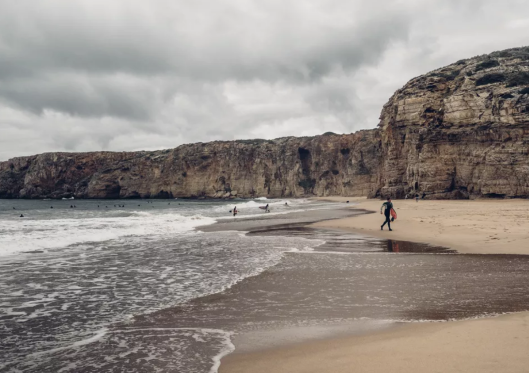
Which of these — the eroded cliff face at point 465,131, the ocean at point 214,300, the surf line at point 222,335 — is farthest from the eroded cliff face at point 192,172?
the surf line at point 222,335

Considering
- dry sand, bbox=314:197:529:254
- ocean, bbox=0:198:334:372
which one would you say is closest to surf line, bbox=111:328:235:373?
ocean, bbox=0:198:334:372

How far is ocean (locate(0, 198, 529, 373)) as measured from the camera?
438 centimetres

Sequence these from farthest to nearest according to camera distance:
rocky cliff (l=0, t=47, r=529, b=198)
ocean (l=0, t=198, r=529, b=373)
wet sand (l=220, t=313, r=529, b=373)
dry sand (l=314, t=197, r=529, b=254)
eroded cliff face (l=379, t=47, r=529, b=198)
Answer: rocky cliff (l=0, t=47, r=529, b=198) → eroded cliff face (l=379, t=47, r=529, b=198) → dry sand (l=314, t=197, r=529, b=254) → ocean (l=0, t=198, r=529, b=373) → wet sand (l=220, t=313, r=529, b=373)

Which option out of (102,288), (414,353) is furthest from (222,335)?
(102,288)

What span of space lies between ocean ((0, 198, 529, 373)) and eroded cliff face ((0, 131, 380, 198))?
95868mm

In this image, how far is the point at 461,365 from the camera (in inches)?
129

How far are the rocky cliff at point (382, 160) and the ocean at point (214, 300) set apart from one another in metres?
33.0

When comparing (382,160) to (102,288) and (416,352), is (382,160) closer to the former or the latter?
(102,288)

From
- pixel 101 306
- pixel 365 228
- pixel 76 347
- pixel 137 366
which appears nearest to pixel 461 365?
pixel 137 366

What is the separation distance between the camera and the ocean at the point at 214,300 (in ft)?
14.4

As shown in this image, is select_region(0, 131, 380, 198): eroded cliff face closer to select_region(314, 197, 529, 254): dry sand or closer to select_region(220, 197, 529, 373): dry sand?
select_region(314, 197, 529, 254): dry sand

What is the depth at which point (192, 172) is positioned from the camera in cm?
11256

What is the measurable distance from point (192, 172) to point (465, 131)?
86410 mm

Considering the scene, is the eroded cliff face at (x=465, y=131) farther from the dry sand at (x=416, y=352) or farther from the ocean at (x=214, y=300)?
the dry sand at (x=416, y=352)
